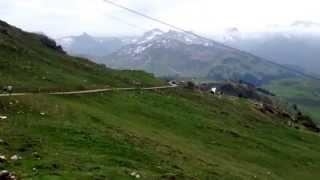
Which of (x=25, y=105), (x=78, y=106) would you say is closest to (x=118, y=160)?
(x=25, y=105)

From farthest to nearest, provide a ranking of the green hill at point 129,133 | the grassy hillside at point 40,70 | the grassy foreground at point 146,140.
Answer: the grassy hillside at point 40,70, the green hill at point 129,133, the grassy foreground at point 146,140

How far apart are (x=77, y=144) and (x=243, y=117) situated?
7314 cm

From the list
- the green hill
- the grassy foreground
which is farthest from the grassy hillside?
the grassy foreground

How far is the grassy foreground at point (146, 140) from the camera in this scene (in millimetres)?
48031

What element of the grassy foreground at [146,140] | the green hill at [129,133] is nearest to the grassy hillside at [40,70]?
the green hill at [129,133]

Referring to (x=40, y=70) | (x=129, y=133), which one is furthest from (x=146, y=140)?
(x=40, y=70)

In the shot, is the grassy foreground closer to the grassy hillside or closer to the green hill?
the green hill

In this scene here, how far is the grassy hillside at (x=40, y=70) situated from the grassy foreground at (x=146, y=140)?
677 centimetres

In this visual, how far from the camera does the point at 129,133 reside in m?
67.1

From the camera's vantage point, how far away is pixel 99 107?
86500mm

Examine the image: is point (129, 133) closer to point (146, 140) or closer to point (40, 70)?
point (146, 140)

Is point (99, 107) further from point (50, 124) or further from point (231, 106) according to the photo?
point (231, 106)

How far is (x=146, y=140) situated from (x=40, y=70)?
1626 inches

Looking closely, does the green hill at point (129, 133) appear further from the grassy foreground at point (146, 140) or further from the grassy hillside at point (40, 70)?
the grassy hillside at point (40, 70)
